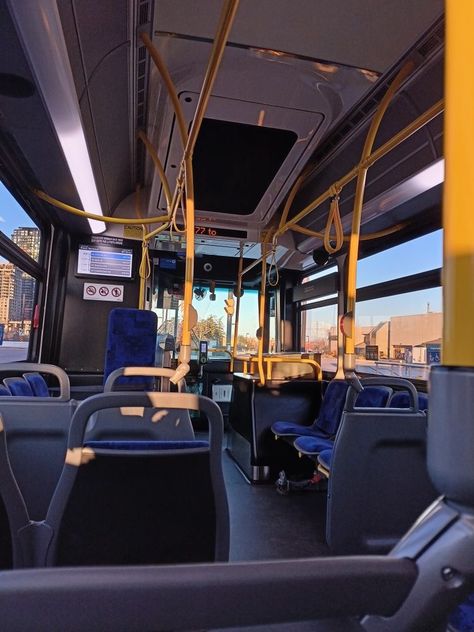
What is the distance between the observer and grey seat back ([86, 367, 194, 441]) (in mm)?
2178

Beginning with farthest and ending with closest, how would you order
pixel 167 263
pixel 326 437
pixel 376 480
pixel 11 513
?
pixel 167 263
pixel 326 437
pixel 376 480
pixel 11 513

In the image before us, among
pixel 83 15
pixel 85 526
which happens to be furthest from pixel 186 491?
pixel 83 15

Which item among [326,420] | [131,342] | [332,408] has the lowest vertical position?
[326,420]

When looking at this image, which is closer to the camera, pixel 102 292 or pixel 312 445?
pixel 312 445

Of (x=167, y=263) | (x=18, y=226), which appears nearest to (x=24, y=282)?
(x=18, y=226)

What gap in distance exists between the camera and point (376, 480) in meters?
1.99

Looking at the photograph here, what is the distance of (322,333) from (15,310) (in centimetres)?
353

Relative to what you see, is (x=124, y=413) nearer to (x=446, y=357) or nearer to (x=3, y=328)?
(x=3, y=328)

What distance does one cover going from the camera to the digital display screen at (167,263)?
18.9ft

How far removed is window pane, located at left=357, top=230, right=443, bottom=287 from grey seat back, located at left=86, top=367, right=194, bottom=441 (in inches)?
87.8

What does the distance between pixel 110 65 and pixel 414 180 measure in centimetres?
205

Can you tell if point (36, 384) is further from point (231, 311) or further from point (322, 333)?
point (322, 333)

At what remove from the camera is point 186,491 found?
110 centimetres

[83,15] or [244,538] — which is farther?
[244,538]
